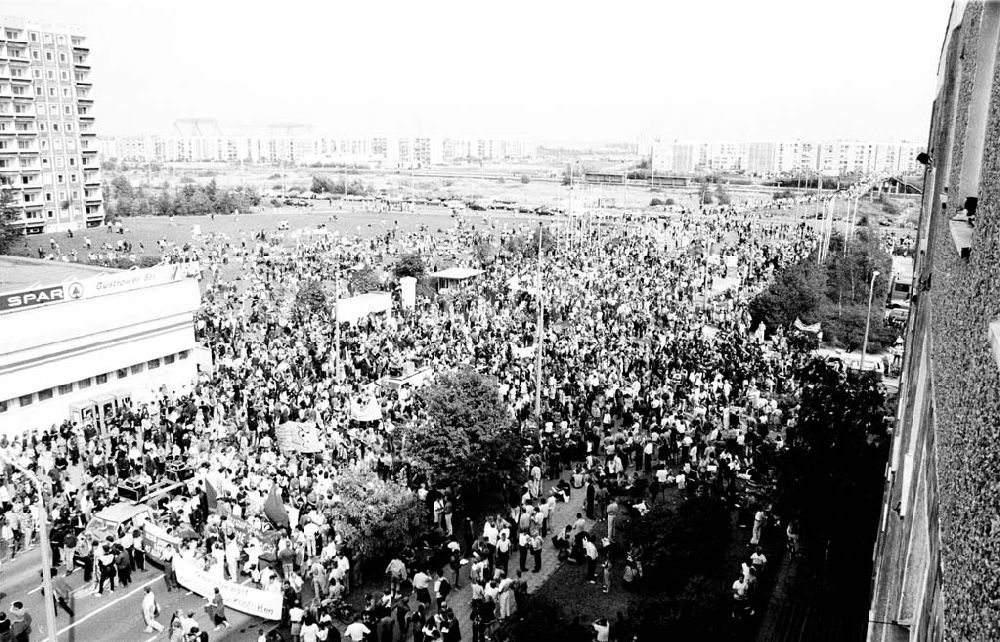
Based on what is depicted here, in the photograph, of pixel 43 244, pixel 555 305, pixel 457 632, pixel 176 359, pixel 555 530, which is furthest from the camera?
pixel 43 244

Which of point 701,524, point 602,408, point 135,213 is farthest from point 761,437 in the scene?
point 135,213

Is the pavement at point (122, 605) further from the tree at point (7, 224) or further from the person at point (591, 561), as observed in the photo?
the tree at point (7, 224)

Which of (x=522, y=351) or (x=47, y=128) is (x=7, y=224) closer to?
(x=47, y=128)

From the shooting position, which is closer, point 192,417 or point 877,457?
point 877,457

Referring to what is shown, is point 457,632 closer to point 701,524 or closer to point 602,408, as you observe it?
point 701,524

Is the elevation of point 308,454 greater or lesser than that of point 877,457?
lesser
